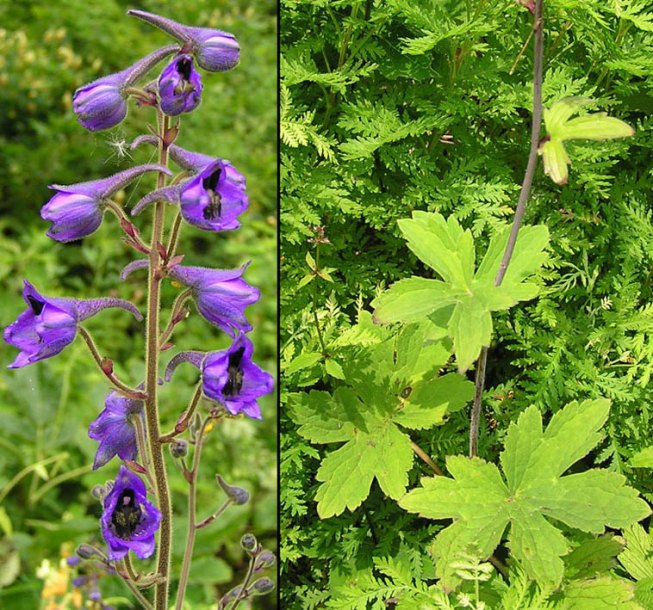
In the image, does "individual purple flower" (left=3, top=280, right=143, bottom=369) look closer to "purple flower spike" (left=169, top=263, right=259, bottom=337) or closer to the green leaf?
"purple flower spike" (left=169, top=263, right=259, bottom=337)

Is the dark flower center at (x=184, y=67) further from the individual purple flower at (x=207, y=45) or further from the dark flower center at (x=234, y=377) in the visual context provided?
the dark flower center at (x=234, y=377)

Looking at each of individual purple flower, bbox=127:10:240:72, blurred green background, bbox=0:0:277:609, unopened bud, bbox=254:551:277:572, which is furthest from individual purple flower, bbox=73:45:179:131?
unopened bud, bbox=254:551:277:572

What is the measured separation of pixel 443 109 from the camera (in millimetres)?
2205

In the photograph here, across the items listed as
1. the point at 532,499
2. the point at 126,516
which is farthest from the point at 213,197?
the point at 532,499

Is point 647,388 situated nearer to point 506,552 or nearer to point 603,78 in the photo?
point 506,552

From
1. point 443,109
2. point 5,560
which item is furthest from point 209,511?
point 443,109

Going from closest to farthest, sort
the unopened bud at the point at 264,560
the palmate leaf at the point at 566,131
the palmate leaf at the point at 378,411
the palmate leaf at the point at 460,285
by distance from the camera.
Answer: the palmate leaf at the point at 566,131
the palmate leaf at the point at 460,285
the unopened bud at the point at 264,560
the palmate leaf at the point at 378,411

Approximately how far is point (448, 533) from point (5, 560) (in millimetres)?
1656

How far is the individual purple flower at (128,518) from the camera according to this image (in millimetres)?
1474

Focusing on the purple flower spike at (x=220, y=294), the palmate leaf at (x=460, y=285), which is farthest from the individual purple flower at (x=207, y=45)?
the palmate leaf at (x=460, y=285)

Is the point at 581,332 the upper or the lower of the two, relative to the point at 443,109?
lower

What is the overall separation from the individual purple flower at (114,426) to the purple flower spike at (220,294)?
0.22m

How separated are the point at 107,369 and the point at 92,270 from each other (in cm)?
260

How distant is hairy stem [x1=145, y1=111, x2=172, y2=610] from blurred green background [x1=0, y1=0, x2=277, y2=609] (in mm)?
722
